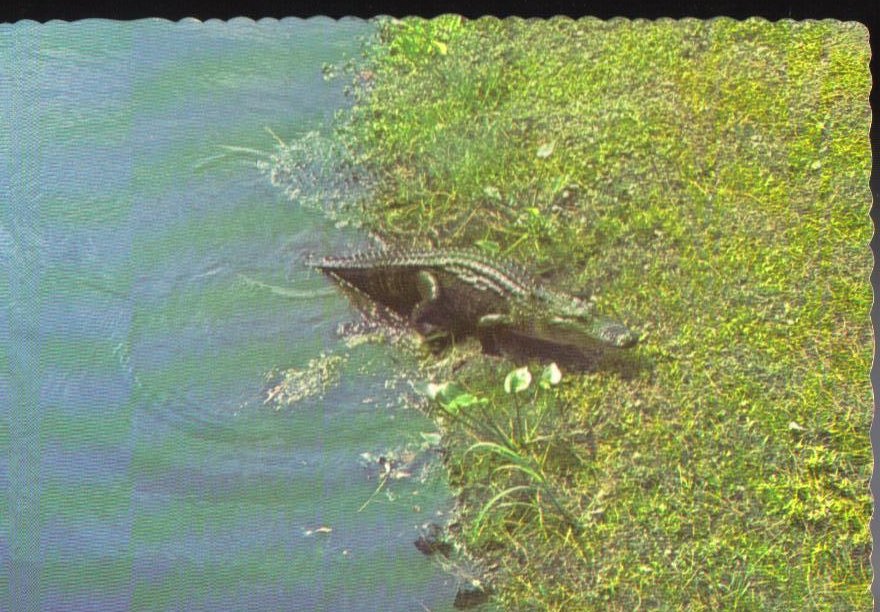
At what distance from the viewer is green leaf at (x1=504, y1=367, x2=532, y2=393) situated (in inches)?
70.6

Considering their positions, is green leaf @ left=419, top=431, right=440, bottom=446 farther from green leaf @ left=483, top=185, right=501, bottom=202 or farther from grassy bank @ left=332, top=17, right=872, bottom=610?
green leaf @ left=483, top=185, right=501, bottom=202

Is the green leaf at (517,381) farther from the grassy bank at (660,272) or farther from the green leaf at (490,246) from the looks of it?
the green leaf at (490,246)

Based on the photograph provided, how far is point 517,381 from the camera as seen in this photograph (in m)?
1.80

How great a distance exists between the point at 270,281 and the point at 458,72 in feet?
2.38

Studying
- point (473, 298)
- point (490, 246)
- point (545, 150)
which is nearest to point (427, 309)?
point (473, 298)

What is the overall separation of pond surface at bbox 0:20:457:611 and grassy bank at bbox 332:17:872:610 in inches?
7.5

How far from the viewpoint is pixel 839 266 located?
184 centimetres

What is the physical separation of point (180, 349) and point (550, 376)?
0.94 metres

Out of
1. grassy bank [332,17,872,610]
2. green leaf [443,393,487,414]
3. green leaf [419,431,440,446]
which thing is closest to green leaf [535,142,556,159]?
grassy bank [332,17,872,610]

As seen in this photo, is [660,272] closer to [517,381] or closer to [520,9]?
[517,381]

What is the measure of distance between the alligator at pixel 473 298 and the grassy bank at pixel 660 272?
5 cm

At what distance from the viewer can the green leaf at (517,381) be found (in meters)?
1.79

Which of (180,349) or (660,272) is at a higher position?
(660,272)

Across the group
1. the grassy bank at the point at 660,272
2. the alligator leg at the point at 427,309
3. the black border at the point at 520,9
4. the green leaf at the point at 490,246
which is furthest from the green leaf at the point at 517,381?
the black border at the point at 520,9
